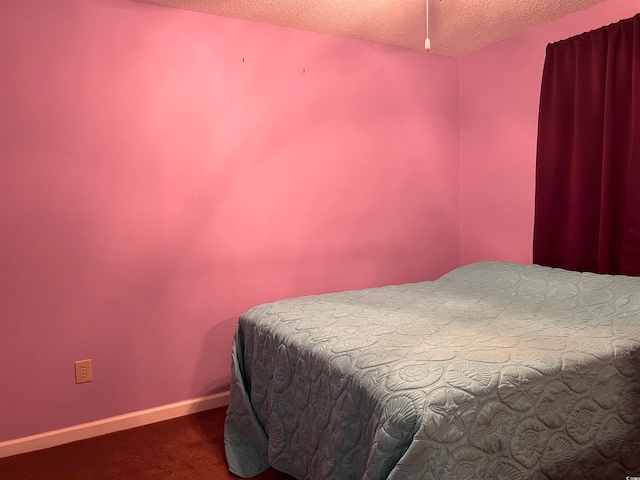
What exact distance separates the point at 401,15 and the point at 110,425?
263cm

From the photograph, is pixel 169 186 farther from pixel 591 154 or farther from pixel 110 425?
pixel 591 154

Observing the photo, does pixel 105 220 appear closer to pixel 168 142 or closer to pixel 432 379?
pixel 168 142

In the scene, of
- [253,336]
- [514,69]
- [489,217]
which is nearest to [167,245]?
[253,336]

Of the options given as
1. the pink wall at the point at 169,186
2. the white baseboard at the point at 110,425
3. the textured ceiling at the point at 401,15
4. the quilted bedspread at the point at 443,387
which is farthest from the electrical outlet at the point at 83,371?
the textured ceiling at the point at 401,15

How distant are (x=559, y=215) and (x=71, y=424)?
2825mm

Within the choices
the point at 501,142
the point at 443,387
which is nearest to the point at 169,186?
the point at 443,387

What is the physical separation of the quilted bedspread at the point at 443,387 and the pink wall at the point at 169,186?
2.05ft

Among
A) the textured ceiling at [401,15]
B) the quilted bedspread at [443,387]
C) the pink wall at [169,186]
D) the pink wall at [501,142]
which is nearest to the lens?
the quilted bedspread at [443,387]

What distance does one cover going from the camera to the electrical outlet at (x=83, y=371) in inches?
98.5

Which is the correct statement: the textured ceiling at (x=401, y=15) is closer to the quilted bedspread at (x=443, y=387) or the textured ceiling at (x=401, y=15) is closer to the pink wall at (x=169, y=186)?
the pink wall at (x=169, y=186)

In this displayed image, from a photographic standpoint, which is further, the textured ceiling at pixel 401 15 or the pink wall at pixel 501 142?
the pink wall at pixel 501 142

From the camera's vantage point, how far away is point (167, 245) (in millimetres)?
2697

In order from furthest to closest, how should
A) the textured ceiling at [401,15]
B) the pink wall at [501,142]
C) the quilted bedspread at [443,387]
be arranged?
the pink wall at [501,142], the textured ceiling at [401,15], the quilted bedspread at [443,387]

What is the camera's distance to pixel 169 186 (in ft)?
8.80
